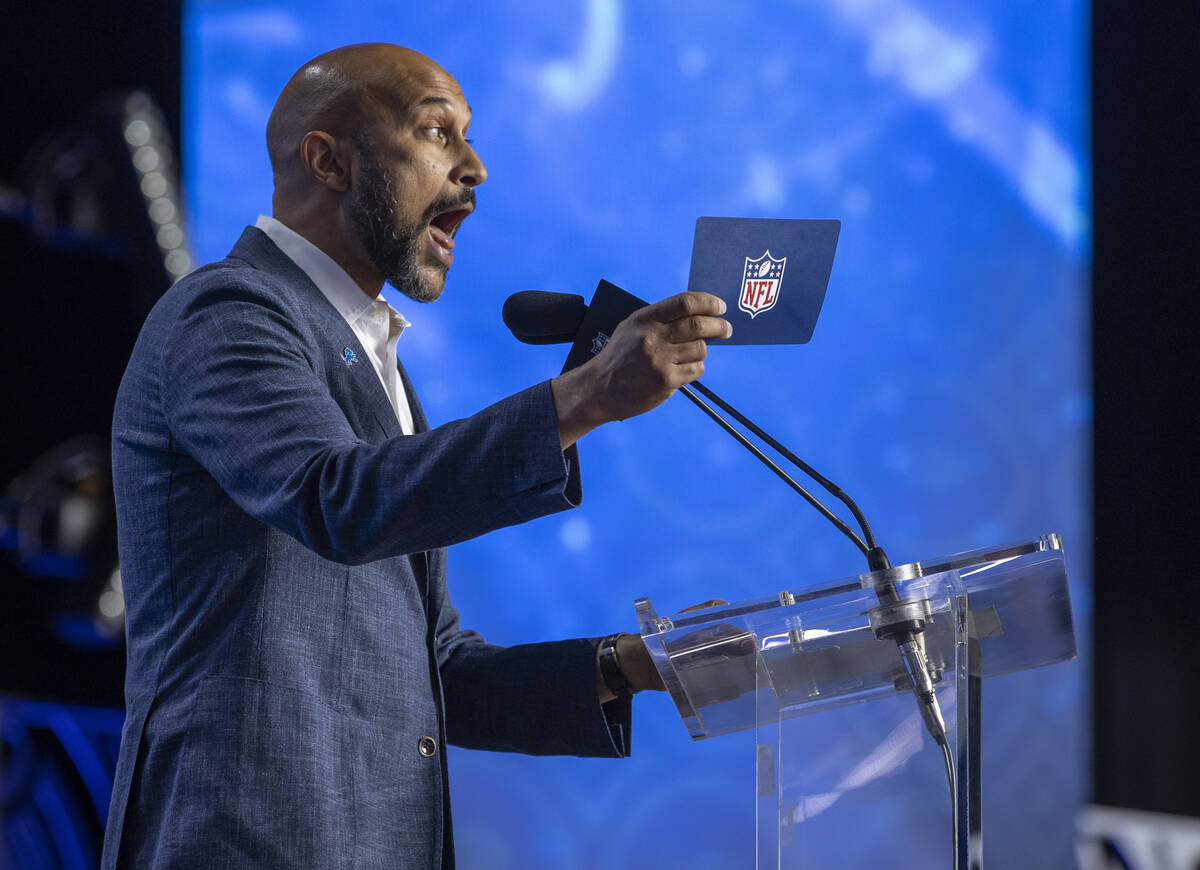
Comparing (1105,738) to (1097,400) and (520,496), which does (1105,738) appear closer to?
(1097,400)

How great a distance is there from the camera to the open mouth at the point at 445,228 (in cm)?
157

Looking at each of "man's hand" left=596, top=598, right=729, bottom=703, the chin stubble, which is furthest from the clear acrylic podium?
the chin stubble

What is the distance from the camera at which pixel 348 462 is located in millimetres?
946

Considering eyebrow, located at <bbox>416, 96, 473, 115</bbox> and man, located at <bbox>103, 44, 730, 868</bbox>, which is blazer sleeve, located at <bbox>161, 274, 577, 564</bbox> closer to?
man, located at <bbox>103, 44, 730, 868</bbox>

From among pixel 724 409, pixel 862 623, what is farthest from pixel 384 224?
pixel 862 623

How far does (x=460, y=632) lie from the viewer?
156 centimetres

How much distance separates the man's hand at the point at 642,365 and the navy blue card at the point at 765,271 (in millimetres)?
43

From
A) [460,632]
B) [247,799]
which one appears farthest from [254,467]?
[460,632]

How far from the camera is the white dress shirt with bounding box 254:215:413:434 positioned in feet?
4.56

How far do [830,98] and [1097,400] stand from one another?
2.98 ft

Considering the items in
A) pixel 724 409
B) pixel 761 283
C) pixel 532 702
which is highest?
pixel 761 283

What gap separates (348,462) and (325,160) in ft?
2.23

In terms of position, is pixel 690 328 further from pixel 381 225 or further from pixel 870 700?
pixel 381 225

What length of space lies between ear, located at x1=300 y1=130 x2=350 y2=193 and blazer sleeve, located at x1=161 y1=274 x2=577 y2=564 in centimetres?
46
